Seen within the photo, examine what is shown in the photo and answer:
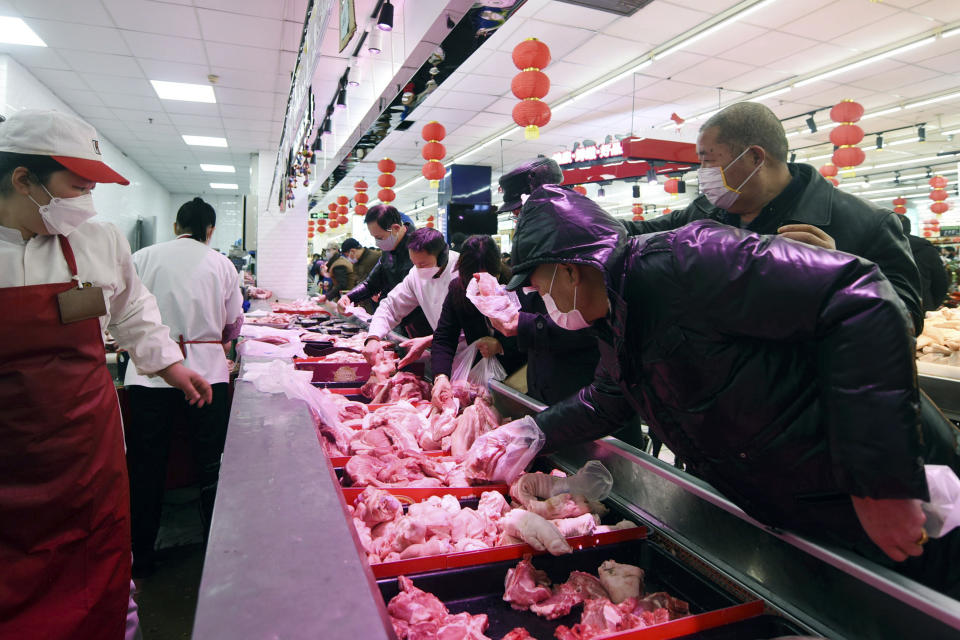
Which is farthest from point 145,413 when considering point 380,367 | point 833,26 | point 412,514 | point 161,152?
point 161,152

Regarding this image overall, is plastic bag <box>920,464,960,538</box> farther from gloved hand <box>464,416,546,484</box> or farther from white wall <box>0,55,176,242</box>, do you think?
white wall <box>0,55,176,242</box>

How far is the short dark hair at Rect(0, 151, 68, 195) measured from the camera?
1.76 m

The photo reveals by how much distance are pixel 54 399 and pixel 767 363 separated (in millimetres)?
2140

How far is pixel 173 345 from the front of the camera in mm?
2383

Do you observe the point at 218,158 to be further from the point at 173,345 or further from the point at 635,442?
the point at 635,442

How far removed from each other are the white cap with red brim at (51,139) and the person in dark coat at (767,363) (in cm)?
153

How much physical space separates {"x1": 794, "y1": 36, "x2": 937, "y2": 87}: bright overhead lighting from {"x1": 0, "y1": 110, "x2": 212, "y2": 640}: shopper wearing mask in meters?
9.75

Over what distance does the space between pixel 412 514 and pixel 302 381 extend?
3.26 feet

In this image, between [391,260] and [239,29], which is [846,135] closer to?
[391,260]

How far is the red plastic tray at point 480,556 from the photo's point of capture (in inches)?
49.7

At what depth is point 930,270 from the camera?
10.4ft

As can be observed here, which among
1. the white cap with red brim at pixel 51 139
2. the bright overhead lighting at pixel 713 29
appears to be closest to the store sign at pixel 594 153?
the bright overhead lighting at pixel 713 29

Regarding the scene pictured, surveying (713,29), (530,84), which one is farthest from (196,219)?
(713,29)

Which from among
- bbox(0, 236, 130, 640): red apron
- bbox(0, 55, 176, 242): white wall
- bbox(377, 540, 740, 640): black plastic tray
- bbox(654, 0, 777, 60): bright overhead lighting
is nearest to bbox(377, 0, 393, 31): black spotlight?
bbox(0, 236, 130, 640): red apron
